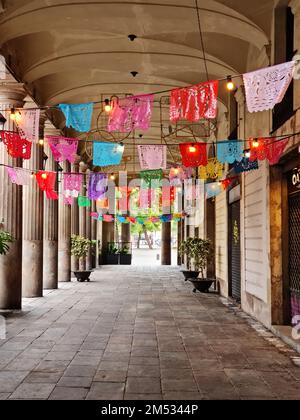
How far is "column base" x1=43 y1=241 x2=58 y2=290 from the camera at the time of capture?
15695 millimetres

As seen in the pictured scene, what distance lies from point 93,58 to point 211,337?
7747 millimetres

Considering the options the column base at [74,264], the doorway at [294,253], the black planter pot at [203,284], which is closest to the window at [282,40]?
the doorway at [294,253]

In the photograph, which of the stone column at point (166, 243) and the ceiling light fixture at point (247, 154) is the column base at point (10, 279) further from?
the stone column at point (166, 243)

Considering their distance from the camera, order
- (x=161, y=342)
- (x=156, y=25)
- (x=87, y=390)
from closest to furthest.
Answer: (x=87, y=390), (x=161, y=342), (x=156, y=25)

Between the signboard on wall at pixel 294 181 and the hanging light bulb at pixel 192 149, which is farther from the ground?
the hanging light bulb at pixel 192 149

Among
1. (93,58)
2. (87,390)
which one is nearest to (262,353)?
(87,390)

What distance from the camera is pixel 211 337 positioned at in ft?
27.7

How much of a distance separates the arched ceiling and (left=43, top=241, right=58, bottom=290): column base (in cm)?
459

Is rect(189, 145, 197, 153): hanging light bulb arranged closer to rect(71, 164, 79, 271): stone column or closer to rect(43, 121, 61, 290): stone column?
rect(43, 121, 61, 290): stone column

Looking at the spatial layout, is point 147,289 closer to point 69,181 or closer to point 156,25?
point 69,181

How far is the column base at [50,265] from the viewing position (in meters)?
15.7

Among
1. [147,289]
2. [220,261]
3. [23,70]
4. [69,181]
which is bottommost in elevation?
[147,289]

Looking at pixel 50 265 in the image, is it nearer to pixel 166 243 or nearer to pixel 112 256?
pixel 112 256

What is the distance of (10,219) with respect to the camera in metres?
11.2
